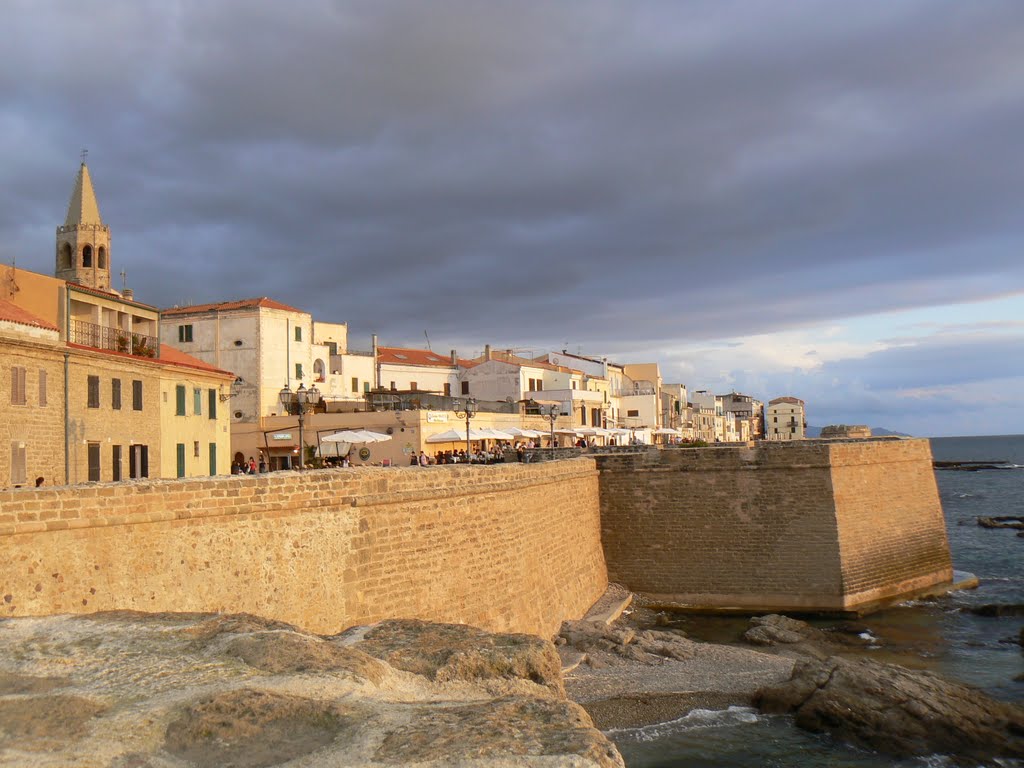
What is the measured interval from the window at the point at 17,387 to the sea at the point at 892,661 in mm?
14477

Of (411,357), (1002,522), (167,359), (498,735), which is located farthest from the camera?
(411,357)

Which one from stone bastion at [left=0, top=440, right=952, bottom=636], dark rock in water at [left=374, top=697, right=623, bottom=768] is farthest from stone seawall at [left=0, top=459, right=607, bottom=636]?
dark rock in water at [left=374, top=697, right=623, bottom=768]

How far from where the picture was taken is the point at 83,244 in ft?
102

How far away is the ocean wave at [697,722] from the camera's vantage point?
12617mm

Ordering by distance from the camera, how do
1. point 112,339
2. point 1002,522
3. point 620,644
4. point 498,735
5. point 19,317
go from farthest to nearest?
point 1002,522, point 112,339, point 19,317, point 620,644, point 498,735

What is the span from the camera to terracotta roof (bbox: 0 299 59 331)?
1835cm

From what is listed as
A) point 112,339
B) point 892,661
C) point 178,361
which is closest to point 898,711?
point 892,661

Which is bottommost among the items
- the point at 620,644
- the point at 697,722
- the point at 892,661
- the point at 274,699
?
the point at 892,661

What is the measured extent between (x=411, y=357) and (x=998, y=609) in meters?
39.7

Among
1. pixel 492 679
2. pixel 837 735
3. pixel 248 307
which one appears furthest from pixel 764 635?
pixel 248 307

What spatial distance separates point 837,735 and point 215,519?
31.5 feet

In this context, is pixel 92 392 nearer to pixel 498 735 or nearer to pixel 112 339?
pixel 112 339

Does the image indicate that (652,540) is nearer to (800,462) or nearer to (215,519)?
(800,462)

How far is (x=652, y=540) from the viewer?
22250 mm
